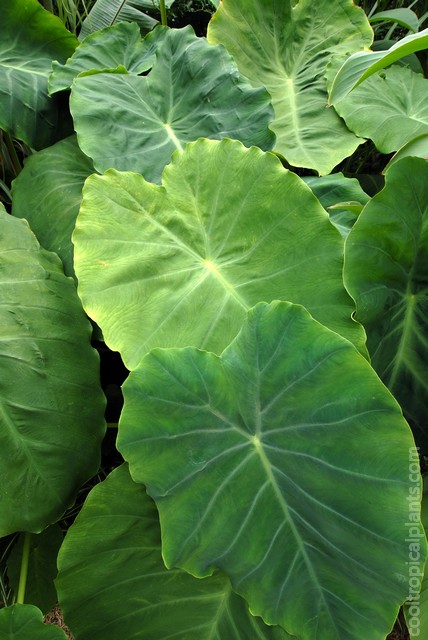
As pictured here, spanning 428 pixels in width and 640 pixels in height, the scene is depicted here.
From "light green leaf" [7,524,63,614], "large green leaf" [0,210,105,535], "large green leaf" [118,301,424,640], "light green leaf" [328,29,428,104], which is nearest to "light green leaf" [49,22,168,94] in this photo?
"large green leaf" [0,210,105,535]

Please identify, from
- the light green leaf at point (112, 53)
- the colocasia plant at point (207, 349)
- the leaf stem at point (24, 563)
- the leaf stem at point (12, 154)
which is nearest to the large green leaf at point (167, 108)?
the colocasia plant at point (207, 349)

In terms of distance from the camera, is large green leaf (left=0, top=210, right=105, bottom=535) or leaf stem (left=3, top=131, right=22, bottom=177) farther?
leaf stem (left=3, top=131, right=22, bottom=177)

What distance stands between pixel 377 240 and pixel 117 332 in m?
0.50

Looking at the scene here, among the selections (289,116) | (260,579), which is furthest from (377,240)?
(289,116)

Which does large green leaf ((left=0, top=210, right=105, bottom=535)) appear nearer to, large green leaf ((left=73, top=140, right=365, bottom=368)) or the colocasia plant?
the colocasia plant

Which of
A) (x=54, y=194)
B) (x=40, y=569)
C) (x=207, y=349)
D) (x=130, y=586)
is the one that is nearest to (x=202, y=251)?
(x=207, y=349)

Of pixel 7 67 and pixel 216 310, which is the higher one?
pixel 7 67

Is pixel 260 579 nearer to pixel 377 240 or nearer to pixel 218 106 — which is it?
pixel 377 240

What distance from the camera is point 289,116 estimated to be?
162cm

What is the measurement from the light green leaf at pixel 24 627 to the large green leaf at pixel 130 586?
0.37 feet

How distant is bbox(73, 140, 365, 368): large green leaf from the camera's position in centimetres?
103

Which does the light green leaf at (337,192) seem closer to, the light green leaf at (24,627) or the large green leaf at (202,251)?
the large green leaf at (202,251)

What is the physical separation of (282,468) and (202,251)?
1.50ft

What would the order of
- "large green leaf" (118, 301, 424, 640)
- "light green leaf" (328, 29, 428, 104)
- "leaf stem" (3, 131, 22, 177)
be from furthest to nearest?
"leaf stem" (3, 131, 22, 177), "light green leaf" (328, 29, 428, 104), "large green leaf" (118, 301, 424, 640)
